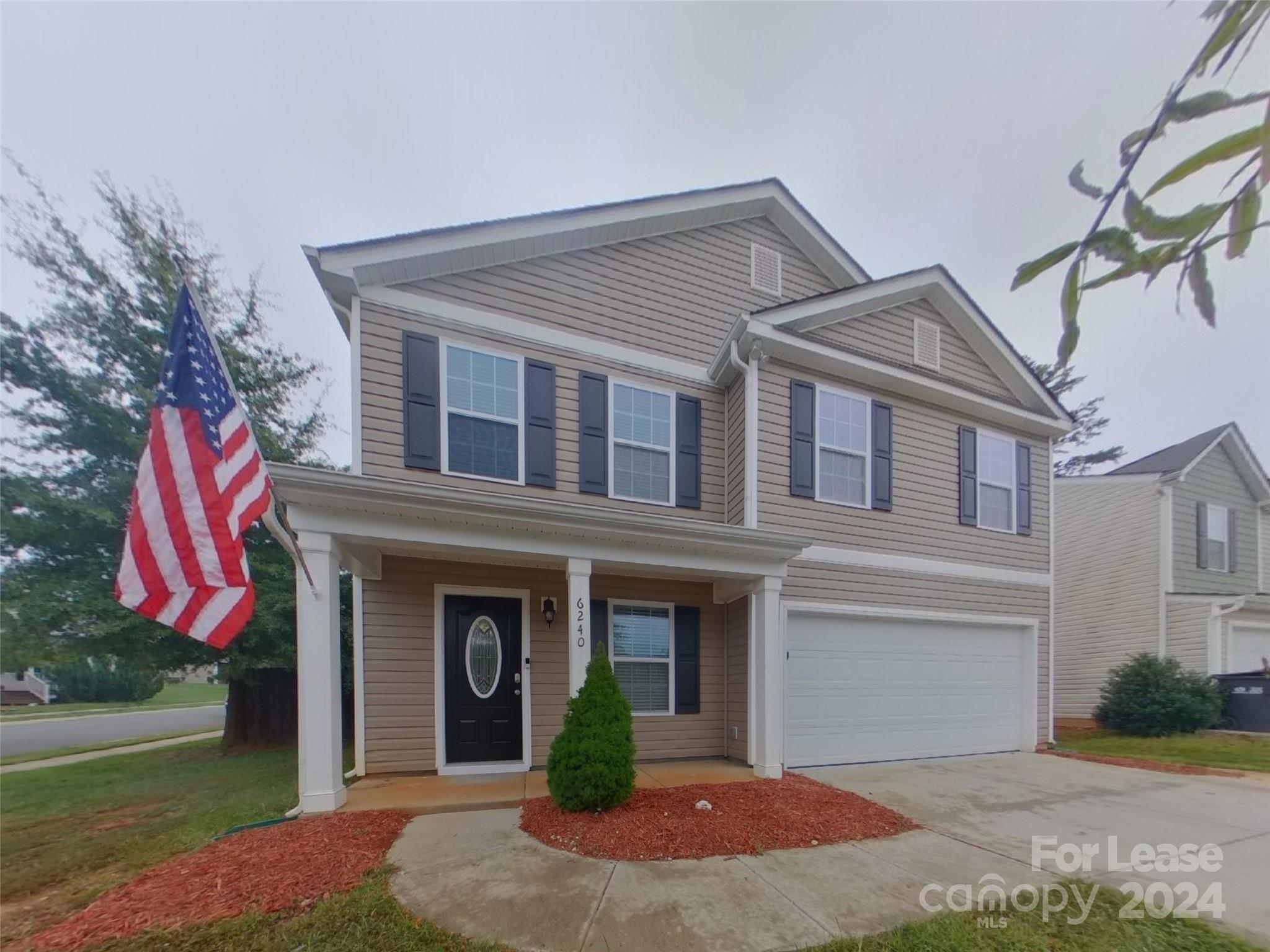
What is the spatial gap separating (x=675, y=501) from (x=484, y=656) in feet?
10.1

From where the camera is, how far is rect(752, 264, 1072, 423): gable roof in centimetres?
741

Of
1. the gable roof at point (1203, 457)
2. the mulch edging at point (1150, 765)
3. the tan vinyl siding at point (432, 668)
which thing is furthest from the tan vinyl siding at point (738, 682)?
the gable roof at point (1203, 457)

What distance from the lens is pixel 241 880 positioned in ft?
11.2

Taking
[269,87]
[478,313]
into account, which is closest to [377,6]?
[269,87]

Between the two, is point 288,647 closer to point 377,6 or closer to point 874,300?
point 377,6

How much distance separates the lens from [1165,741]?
9172 millimetres

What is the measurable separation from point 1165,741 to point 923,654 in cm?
557

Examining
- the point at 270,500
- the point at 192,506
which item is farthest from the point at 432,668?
the point at 192,506

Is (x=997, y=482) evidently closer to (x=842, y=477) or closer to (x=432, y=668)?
(x=842, y=477)

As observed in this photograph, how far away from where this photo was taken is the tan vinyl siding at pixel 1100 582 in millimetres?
12000

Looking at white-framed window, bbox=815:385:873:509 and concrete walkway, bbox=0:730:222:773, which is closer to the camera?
white-framed window, bbox=815:385:873:509

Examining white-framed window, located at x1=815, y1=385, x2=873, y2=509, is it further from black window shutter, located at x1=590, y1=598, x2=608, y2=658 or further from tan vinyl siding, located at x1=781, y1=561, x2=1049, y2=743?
black window shutter, located at x1=590, y1=598, x2=608, y2=658

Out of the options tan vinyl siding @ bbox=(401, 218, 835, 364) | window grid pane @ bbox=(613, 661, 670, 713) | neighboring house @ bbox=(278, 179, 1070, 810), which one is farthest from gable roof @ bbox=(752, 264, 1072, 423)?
window grid pane @ bbox=(613, 661, 670, 713)

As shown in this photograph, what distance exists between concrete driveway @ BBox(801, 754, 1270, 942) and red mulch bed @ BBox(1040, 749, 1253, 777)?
0.30 m
